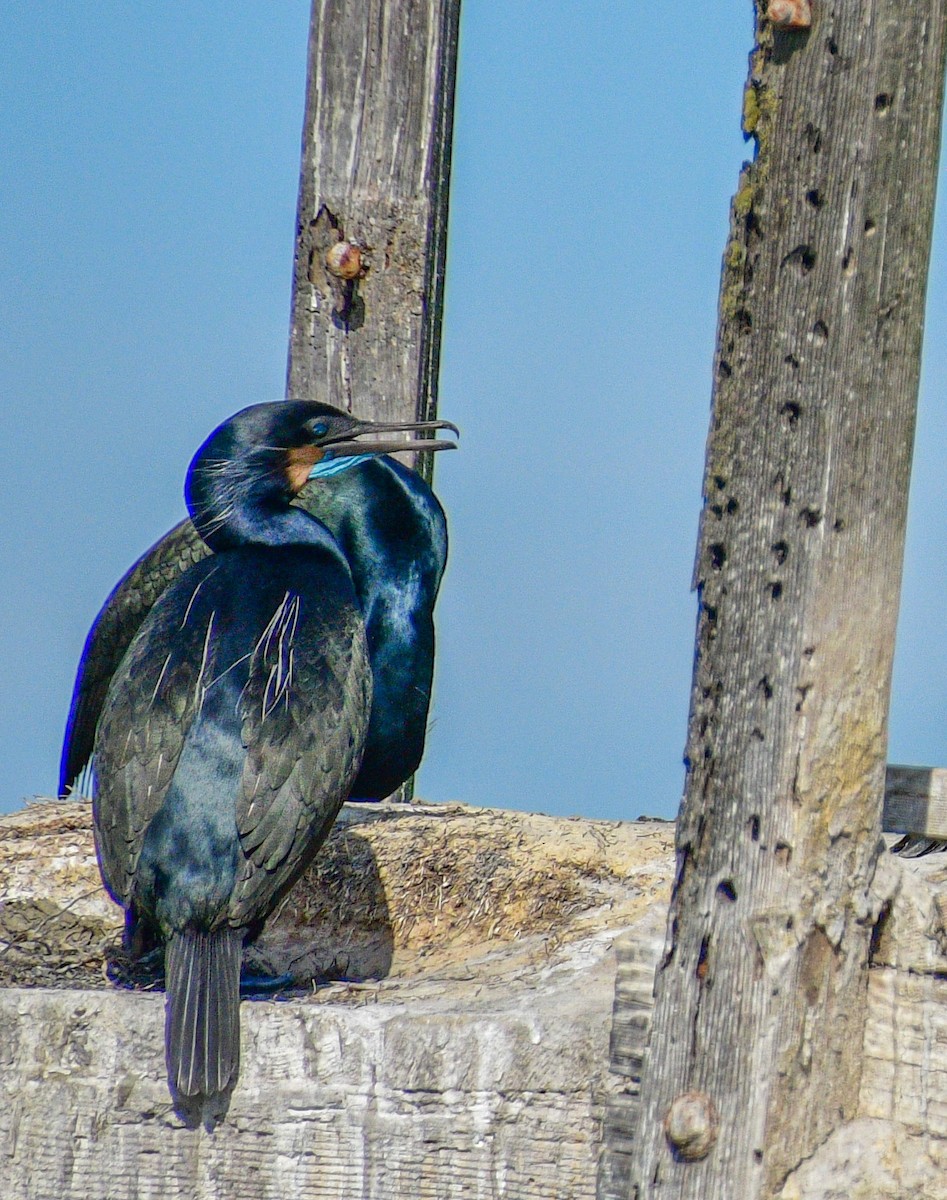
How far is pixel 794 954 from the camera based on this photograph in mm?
2316

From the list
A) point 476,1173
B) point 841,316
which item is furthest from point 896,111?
point 476,1173

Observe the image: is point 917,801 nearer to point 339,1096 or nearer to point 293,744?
point 339,1096

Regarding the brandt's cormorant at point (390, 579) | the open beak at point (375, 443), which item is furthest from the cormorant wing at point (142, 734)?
the brandt's cormorant at point (390, 579)

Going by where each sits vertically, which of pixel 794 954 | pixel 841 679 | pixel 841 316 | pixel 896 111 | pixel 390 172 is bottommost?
pixel 794 954

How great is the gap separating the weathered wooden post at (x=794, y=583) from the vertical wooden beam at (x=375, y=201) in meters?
2.49

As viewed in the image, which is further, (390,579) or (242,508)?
(390,579)

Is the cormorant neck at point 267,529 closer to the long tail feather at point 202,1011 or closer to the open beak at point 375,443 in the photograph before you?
the open beak at point 375,443

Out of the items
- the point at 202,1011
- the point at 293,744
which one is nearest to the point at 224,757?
the point at 293,744

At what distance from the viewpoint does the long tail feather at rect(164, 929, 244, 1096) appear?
114 inches

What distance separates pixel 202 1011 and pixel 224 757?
63cm

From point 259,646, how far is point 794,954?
67.4 inches

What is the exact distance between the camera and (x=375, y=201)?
15.5ft

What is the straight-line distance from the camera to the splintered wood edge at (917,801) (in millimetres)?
3025

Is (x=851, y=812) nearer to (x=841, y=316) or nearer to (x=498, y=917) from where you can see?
(x=841, y=316)
